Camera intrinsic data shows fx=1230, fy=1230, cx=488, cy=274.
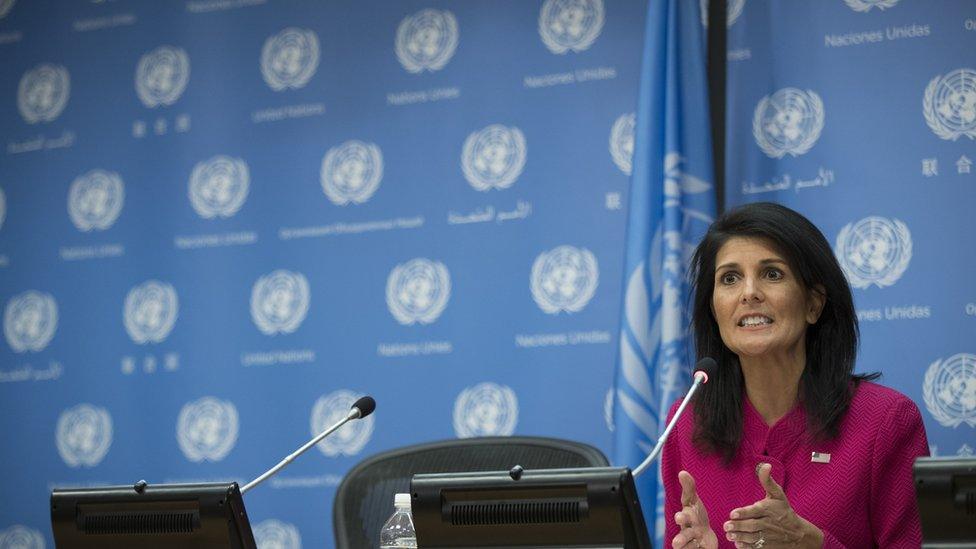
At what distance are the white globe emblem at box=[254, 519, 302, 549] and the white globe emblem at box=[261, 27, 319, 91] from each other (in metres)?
1.70

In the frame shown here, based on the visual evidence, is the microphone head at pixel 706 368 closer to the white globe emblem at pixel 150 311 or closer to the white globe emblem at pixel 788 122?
the white globe emblem at pixel 788 122

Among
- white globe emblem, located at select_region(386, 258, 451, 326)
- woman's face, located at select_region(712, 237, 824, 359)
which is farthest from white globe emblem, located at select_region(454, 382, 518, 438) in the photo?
woman's face, located at select_region(712, 237, 824, 359)

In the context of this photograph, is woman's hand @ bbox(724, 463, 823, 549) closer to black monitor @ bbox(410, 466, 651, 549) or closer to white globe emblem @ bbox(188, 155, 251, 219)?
black monitor @ bbox(410, 466, 651, 549)

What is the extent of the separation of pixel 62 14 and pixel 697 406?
3.71 m

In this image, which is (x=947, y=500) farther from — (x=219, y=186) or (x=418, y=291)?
(x=219, y=186)

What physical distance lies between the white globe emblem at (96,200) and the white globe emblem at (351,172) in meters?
0.96

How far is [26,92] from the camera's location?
17.5 ft

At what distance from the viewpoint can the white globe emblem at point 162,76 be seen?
199 inches

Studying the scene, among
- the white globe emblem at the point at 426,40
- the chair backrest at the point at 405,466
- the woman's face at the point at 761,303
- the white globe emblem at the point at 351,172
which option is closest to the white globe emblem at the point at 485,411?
the white globe emblem at the point at 351,172

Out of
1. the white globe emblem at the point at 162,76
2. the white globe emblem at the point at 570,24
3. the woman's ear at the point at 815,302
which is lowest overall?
the woman's ear at the point at 815,302

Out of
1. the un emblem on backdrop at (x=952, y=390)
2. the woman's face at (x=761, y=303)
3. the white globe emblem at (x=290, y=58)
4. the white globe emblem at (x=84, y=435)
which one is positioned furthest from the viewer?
the white globe emblem at (x=84, y=435)

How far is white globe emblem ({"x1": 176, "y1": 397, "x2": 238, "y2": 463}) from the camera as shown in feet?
15.6

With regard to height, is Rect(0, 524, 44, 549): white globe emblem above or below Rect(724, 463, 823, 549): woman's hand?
below

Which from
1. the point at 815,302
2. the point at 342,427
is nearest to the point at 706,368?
the point at 815,302
